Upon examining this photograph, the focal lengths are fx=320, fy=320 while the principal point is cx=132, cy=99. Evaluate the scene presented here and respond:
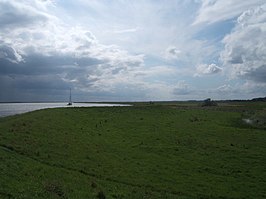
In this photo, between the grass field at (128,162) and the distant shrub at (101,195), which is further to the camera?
the grass field at (128,162)

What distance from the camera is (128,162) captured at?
30.5 metres

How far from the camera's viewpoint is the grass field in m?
22.0

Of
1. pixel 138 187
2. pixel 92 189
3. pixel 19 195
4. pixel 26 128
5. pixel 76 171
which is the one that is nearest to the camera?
pixel 19 195

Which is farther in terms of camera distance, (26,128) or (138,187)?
(26,128)

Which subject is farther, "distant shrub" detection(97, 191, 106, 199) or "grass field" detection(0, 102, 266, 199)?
"grass field" detection(0, 102, 266, 199)

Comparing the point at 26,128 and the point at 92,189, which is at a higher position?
the point at 26,128

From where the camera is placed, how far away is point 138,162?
30.7m

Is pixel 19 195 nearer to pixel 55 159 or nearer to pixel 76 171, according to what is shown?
pixel 76 171

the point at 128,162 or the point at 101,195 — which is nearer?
the point at 101,195

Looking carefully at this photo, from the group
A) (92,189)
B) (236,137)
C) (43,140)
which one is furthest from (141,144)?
(92,189)

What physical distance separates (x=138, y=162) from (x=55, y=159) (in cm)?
778

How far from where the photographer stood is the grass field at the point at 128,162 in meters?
22.0

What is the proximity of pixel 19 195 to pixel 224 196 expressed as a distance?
14.1 meters

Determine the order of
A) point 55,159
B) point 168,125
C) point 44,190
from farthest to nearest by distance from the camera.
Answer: point 168,125 → point 55,159 → point 44,190
